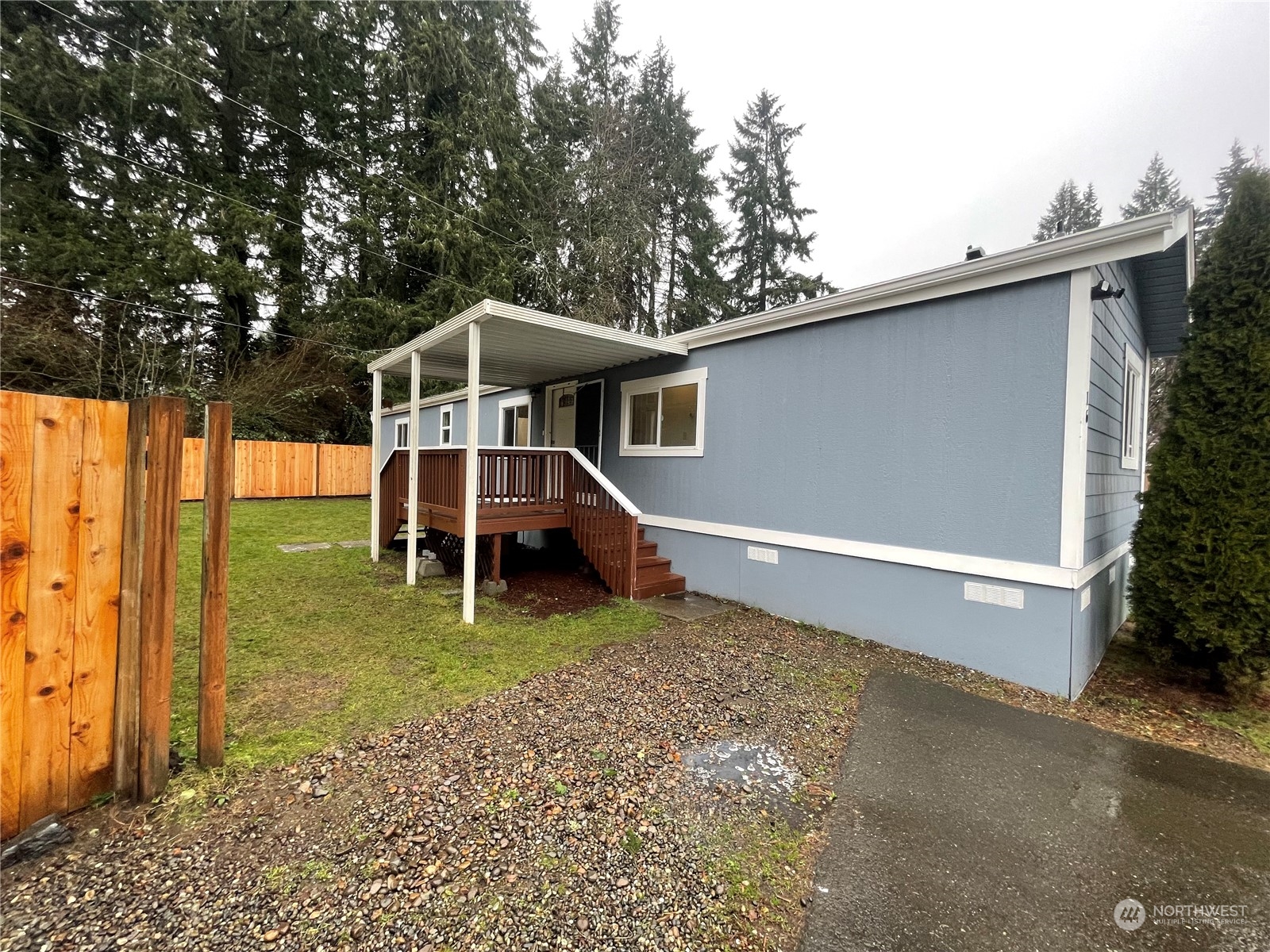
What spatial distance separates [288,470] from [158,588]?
15888 millimetres

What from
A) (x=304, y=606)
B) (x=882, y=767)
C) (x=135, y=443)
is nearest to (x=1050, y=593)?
(x=882, y=767)

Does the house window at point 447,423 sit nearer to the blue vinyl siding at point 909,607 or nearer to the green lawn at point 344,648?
the green lawn at point 344,648

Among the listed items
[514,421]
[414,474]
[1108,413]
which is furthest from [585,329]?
[514,421]

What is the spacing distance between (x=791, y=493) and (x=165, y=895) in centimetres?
508

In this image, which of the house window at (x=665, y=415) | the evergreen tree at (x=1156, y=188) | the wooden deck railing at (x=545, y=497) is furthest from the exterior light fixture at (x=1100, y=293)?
the evergreen tree at (x=1156, y=188)

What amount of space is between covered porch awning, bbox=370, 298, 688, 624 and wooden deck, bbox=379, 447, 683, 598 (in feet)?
0.53

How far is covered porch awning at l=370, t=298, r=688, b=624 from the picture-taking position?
16.5ft

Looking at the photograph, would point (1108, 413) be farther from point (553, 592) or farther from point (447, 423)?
point (447, 423)

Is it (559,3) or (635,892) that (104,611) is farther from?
(559,3)

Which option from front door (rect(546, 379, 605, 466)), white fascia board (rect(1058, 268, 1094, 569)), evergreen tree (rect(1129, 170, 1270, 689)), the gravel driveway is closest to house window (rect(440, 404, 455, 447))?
front door (rect(546, 379, 605, 466))

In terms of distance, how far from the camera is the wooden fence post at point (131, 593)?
2074 mm

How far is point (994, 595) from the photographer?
4.03 m

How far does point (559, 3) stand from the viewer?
17812 mm

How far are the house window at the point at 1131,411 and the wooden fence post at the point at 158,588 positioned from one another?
7559mm
